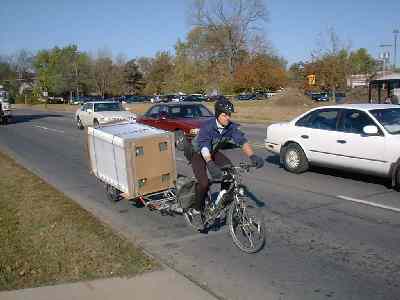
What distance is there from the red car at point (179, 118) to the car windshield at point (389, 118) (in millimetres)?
6964

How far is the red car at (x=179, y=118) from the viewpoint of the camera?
15555 mm

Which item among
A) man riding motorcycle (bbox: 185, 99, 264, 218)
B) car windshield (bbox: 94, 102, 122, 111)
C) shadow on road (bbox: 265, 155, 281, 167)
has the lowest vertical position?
shadow on road (bbox: 265, 155, 281, 167)

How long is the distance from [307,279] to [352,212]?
8.87ft

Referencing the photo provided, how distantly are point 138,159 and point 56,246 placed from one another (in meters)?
1.89

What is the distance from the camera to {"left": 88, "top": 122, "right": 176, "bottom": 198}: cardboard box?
7.12 meters

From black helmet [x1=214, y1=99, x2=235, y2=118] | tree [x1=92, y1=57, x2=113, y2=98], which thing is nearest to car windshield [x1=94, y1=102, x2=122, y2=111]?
black helmet [x1=214, y1=99, x2=235, y2=118]

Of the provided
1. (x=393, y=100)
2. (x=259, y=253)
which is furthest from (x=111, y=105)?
(x=259, y=253)

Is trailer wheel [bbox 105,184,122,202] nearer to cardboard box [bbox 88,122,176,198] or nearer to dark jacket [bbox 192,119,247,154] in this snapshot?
cardboard box [bbox 88,122,176,198]

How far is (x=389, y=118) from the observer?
29.9ft

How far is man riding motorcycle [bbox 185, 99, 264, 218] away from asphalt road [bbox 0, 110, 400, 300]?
2.42 ft

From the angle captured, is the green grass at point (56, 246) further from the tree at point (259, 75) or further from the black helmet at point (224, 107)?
the tree at point (259, 75)

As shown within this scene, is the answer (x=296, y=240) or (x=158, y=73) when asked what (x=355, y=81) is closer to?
(x=296, y=240)

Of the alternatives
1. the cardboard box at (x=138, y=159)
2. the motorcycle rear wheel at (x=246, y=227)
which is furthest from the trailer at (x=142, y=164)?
the motorcycle rear wheel at (x=246, y=227)

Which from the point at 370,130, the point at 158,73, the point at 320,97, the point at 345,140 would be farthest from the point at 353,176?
the point at 158,73
